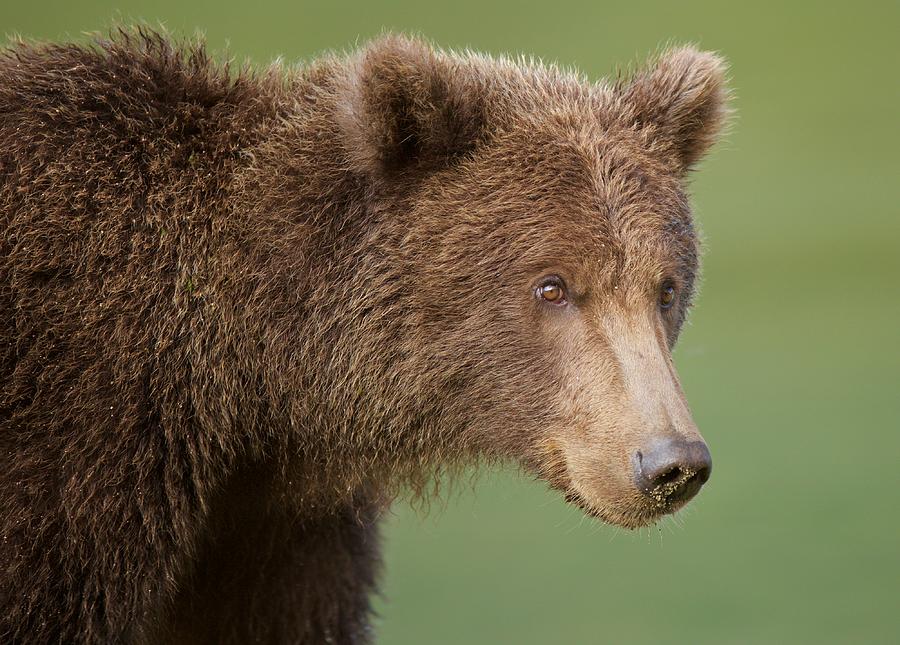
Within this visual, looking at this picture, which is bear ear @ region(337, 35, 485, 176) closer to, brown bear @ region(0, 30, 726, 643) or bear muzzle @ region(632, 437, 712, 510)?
brown bear @ region(0, 30, 726, 643)

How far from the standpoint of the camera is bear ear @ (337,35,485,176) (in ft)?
19.2

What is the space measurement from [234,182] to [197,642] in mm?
2134

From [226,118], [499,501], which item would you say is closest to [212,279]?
[226,118]

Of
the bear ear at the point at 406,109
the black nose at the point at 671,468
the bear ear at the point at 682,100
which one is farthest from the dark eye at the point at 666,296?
the bear ear at the point at 406,109

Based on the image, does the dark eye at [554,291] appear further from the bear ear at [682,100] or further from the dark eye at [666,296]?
the bear ear at [682,100]

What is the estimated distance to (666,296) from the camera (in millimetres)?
6117

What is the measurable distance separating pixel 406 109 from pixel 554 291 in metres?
0.93

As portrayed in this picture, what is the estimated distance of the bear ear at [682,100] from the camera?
6508 millimetres

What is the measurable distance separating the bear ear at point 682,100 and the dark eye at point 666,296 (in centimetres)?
74

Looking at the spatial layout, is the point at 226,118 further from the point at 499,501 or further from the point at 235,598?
the point at 499,501

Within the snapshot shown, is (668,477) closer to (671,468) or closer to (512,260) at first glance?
(671,468)

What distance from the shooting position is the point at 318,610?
22.5ft

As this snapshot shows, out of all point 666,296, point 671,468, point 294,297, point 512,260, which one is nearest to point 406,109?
point 512,260

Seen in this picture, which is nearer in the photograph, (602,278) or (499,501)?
(602,278)
